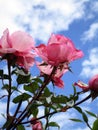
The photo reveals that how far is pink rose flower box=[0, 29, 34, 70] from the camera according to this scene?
1758mm

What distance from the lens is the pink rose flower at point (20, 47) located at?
1758 mm

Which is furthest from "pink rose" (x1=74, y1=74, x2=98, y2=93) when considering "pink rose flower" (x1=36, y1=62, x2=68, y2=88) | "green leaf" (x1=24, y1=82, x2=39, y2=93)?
"green leaf" (x1=24, y1=82, x2=39, y2=93)

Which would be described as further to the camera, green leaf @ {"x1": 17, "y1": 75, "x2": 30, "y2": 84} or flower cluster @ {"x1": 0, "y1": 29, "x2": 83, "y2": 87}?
green leaf @ {"x1": 17, "y1": 75, "x2": 30, "y2": 84}

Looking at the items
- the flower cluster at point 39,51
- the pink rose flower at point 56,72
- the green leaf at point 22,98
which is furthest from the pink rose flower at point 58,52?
the green leaf at point 22,98

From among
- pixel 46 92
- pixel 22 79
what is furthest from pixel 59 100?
pixel 22 79

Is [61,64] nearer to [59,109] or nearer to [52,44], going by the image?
[52,44]

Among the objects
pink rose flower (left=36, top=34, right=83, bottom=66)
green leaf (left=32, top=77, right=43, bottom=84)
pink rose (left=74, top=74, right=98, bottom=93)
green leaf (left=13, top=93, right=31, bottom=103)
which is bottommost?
green leaf (left=13, top=93, right=31, bottom=103)

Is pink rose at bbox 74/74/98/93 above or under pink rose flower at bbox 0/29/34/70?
under

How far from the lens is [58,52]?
1.74 m

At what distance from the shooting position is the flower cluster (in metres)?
1.74

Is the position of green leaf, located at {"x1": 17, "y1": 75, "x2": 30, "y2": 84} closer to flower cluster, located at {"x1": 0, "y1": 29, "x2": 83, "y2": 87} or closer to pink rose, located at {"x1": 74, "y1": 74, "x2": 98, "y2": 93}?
flower cluster, located at {"x1": 0, "y1": 29, "x2": 83, "y2": 87}

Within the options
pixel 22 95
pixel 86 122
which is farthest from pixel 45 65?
pixel 86 122

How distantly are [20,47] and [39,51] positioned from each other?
0.10 m

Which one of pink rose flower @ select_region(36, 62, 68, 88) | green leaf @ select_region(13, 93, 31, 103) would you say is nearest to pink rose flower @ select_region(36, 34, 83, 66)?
pink rose flower @ select_region(36, 62, 68, 88)
